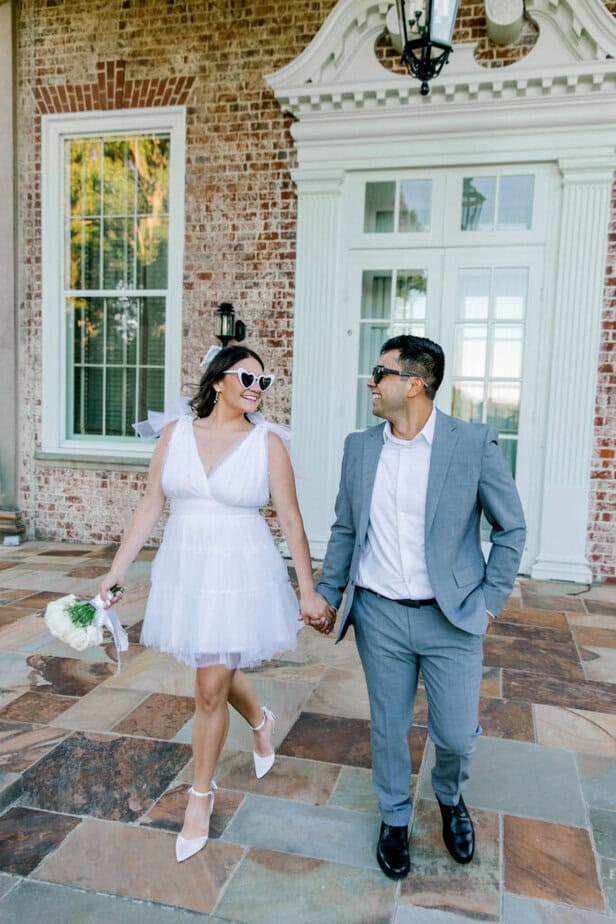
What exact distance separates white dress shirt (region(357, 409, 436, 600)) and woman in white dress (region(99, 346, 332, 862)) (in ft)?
0.83

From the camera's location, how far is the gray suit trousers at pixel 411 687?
2227 millimetres

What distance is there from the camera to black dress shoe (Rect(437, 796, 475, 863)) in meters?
2.34

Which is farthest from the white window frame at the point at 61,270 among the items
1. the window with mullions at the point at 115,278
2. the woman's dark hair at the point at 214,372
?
the woman's dark hair at the point at 214,372

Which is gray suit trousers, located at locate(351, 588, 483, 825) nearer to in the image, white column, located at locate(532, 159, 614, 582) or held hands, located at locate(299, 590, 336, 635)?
held hands, located at locate(299, 590, 336, 635)

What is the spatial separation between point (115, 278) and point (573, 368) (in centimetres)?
440

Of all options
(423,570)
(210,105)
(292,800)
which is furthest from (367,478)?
(210,105)

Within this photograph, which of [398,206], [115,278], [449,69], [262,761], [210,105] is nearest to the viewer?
[262,761]

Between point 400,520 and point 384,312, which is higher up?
point 384,312

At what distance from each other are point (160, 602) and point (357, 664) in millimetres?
2001

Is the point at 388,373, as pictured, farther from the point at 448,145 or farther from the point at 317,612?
the point at 448,145

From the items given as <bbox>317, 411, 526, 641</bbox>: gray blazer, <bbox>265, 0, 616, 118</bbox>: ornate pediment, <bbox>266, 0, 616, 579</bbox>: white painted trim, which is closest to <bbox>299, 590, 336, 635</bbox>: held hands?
<bbox>317, 411, 526, 641</bbox>: gray blazer

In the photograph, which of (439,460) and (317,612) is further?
(317,612)

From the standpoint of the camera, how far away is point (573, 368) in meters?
5.79

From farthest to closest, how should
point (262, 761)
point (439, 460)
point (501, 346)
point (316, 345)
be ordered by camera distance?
point (316, 345) < point (501, 346) < point (262, 761) < point (439, 460)
